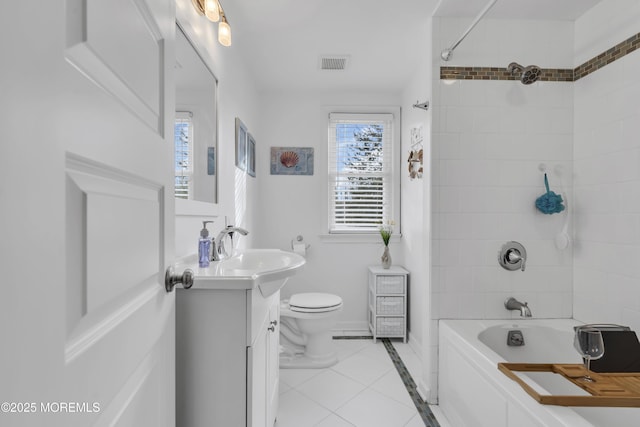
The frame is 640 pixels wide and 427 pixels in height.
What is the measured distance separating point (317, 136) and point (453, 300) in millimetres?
2050

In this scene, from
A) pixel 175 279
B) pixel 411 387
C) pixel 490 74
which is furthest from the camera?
pixel 411 387

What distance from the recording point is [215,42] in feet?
5.96

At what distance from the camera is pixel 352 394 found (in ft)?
7.01

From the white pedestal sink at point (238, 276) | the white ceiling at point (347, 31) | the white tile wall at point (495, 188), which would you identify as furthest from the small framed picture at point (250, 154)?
the white tile wall at point (495, 188)

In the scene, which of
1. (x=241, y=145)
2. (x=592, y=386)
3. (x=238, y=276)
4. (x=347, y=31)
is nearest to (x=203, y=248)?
(x=238, y=276)

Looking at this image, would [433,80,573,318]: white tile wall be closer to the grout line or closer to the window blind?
the grout line

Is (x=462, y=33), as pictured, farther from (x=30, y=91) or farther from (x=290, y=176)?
(x=30, y=91)

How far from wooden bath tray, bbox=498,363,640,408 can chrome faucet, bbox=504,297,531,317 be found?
46 cm

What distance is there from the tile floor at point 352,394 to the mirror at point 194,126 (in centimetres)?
136

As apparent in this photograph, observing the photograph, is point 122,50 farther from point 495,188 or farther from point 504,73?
point 504,73

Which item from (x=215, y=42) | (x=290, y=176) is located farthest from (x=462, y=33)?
(x=290, y=176)

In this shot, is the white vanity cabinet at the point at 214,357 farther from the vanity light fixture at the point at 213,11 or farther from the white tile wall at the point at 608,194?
the white tile wall at the point at 608,194

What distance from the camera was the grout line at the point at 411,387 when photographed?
1.88m

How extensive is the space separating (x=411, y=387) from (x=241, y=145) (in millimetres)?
2075
